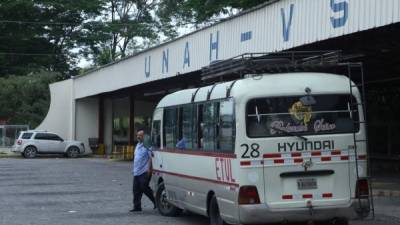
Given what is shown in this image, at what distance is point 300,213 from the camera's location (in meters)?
9.92

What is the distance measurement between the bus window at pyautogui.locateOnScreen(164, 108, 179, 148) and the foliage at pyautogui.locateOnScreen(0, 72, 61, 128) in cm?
4522

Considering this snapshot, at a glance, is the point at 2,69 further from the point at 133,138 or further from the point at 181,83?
the point at 181,83

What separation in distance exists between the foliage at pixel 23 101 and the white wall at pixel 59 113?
8.79 m

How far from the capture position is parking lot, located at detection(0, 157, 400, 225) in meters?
13.6

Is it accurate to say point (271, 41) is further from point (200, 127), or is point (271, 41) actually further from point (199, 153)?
point (199, 153)

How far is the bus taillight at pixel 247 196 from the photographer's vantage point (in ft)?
32.2

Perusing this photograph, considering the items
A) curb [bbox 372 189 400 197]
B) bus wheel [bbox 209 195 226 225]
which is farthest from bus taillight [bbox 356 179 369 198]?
curb [bbox 372 189 400 197]

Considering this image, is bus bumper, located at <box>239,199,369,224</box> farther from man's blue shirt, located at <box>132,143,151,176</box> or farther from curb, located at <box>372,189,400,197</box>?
curb, located at <box>372,189,400,197</box>

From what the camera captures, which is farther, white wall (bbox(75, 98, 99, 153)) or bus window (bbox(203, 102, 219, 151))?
white wall (bbox(75, 98, 99, 153))

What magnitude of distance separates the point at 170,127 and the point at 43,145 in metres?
32.0

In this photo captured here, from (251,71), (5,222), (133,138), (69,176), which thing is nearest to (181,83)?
(69,176)

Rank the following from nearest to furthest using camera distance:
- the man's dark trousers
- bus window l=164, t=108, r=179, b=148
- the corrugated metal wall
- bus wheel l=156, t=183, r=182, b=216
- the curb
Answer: bus window l=164, t=108, r=179, b=148, bus wheel l=156, t=183, r=182, b=216, the corrugated metal wall, the man's dark trousers, the curb

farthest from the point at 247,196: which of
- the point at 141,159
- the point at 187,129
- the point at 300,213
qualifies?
the point at 141,159

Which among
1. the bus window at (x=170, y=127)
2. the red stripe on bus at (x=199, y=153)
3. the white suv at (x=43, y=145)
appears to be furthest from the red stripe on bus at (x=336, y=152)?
the white suv at (x=43, y=145)
